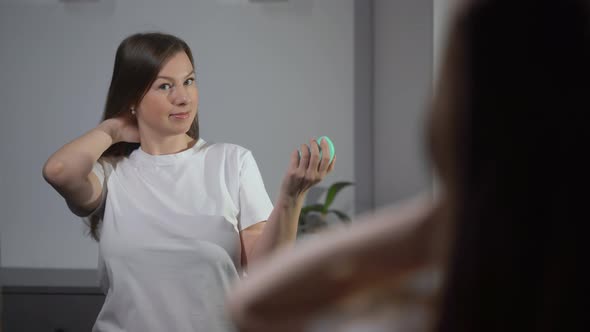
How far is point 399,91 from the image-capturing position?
3232mm

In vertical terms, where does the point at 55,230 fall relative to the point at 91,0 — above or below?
below

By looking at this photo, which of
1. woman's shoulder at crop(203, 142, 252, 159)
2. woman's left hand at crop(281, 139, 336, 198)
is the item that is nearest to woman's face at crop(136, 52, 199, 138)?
woman's shoulder at crop(203, 142, 252, 159)

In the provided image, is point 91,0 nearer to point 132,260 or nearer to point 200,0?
point 200,0

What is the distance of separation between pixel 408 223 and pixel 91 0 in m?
2.84

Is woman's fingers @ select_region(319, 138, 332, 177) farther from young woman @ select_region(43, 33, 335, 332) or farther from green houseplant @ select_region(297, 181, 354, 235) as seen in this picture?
green houseplant @ select_region(297, 181, 354, 235)

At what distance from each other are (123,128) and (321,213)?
1.52 meters

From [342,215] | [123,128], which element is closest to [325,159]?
[123,128]

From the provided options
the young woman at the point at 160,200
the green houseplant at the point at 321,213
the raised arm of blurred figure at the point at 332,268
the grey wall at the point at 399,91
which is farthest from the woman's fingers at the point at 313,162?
the green houseplant at the point at 321,213

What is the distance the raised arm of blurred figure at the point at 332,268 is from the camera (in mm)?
533

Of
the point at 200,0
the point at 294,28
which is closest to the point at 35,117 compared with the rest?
the point at 200,0

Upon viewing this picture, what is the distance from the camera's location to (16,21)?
3.00m

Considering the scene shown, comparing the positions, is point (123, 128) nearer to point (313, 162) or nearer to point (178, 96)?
point (178, 96)

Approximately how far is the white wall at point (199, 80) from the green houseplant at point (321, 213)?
142 millimetres

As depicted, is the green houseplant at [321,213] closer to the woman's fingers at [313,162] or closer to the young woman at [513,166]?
the woman's fingers at [313,162]
